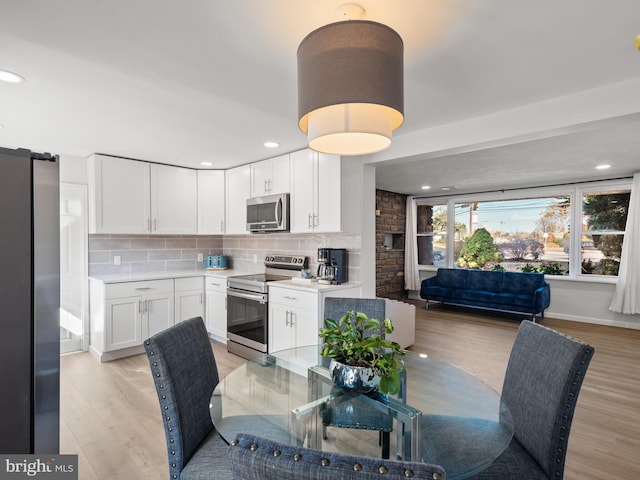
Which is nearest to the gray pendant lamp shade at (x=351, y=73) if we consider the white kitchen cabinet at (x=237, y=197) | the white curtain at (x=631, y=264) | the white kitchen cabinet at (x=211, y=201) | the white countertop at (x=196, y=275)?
the white countertop at (x=196, y=275)

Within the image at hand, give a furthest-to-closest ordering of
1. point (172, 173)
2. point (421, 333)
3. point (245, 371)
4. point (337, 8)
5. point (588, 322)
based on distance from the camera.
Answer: point (588, 322) < point (421, 333) < point (172, 173) < point (245, 371) < point (337, 8)

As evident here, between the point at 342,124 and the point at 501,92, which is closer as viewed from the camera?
the point at 342,124

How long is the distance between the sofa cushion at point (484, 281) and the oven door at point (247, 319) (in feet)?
14.8

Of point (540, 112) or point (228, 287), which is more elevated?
point (540, 112)

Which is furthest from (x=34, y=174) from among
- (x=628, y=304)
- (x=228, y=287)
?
(x=628, y=304)

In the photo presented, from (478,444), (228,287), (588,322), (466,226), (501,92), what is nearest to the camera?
(478,444)

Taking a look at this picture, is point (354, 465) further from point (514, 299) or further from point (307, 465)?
point (514, 299)

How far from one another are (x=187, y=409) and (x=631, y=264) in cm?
647

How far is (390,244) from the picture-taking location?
7398 mm

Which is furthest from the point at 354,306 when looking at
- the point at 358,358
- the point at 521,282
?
the point at 521,282

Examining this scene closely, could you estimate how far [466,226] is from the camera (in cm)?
719

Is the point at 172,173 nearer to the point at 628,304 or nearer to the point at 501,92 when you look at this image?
the point at 501,92

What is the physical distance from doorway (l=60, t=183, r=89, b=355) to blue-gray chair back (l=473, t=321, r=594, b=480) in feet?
14.4

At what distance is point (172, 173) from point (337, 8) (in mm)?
3581
